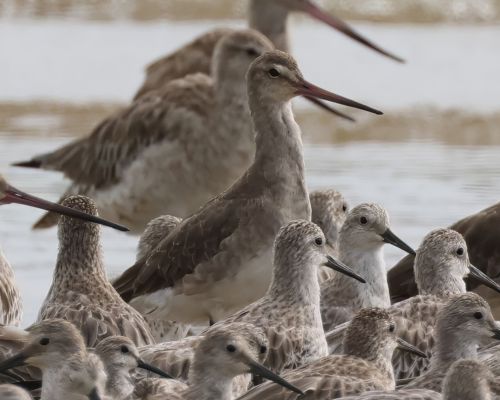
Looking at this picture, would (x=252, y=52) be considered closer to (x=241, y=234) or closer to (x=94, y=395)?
(x=241, y=234)

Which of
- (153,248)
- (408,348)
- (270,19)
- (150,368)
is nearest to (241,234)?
(153,248)

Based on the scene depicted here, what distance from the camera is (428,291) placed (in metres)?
8.95

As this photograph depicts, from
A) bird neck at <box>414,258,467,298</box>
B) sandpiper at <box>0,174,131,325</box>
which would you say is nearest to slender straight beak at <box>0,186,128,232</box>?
sandpiper at <box>0,174,131,325</box>

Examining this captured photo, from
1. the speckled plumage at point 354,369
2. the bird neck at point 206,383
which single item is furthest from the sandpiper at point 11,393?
the speckled plumage at point 354,369

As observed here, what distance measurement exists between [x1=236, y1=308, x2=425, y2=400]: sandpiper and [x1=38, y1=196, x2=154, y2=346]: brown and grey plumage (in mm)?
1139

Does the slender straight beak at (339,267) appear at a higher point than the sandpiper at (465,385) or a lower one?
higher

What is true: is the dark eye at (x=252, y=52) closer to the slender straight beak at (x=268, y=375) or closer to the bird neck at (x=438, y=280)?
the bird neck at (x=438, y=280)

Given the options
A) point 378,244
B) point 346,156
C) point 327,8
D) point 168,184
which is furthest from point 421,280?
point 327,8

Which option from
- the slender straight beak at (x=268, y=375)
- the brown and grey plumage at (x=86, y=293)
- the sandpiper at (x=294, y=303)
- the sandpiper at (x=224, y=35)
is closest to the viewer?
the slender straight beak at (x=268, y=375)

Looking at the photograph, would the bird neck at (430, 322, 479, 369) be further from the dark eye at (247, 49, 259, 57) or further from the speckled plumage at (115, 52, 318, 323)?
the dark eye at (247, 49, 259, 57)

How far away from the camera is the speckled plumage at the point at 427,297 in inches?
326

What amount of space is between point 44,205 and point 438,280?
206 centimetres

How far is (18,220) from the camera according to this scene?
13961 mm

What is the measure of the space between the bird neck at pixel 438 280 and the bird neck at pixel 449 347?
1.20 m
